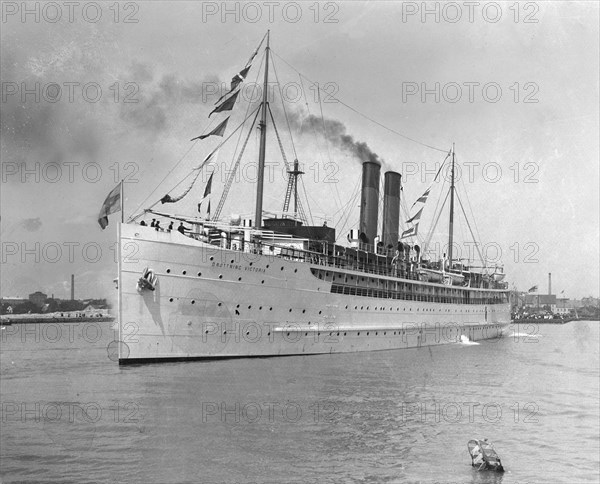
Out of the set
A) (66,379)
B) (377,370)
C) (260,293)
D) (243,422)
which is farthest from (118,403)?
(377,370)

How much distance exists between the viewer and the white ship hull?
2111 centimetres

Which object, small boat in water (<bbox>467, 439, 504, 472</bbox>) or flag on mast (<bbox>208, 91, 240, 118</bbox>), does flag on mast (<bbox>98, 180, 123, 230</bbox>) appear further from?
small boat in water (<bbox>467, 439, 504, 472</bbox>)

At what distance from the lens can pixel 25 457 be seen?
10.8 meters

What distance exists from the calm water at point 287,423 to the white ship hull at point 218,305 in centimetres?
113

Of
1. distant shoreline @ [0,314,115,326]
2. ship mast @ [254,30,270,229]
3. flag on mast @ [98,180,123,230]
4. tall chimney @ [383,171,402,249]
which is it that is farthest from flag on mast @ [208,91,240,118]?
distant shoreline @ [0,314,115,326]

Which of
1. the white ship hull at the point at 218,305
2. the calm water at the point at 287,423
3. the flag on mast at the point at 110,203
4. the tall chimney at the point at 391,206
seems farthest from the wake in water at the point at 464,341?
the flag on mast at the point at 110,203

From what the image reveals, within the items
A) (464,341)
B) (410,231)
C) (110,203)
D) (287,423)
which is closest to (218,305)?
(110,203)

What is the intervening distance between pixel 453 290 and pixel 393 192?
873 cm

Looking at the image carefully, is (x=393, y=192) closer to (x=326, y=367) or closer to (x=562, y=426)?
(x=326, y=367)

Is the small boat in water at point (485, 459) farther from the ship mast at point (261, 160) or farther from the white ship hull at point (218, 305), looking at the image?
the ship mast at point (261, 160)

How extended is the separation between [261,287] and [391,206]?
57.2 feet

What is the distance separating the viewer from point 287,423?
13.5 m

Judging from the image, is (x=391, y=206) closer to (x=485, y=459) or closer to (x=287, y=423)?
(x=287, y=423)

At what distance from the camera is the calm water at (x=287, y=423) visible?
407 inches
